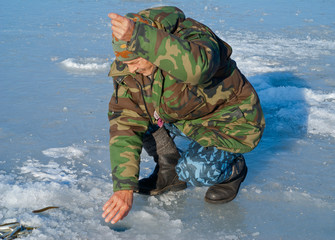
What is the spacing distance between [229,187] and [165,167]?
0.39 m

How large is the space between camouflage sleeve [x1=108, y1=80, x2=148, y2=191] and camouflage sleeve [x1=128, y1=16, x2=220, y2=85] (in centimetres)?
52

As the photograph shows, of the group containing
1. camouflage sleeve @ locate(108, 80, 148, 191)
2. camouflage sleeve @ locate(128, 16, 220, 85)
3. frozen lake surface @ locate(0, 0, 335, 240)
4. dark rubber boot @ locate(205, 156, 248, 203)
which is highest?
camouflage sleeve @ locate(128, 16, 220, 85)

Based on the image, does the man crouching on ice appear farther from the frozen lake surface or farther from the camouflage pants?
the frozen lake surface

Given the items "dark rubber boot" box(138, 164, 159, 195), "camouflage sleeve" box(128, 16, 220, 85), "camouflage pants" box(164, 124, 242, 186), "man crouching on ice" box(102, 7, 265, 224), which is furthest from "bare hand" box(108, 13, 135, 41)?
"dark rubber boot" box(138, 164, 159, 195)

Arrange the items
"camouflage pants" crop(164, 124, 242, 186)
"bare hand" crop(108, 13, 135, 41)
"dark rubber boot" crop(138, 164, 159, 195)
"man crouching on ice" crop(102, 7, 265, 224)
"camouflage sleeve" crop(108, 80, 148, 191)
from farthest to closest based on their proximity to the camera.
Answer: "dark rubber boot" crop(138, 164, 159, 195) < "camouflage pants" crop(164, 124, 242, 186) < "camouflage sleeve" crop(108, 80, 148, 191) < "man crouching on ice" crop(102, 7, 265, 224) < "bare hand" crop(108, 13, 135, 41)

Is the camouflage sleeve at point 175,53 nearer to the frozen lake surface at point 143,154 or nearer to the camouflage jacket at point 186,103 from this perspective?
the camouflage jacket at point 186,103

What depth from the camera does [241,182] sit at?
2543mm

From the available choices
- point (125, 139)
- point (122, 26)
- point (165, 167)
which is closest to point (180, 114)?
point (125, 139)

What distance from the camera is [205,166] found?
2.30 m

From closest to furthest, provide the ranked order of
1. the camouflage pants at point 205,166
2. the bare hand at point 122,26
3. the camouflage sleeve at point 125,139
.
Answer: the bare hand at point 122,26
the camouflage sleeve at point 125,139
the camouflage pants at point 205,166

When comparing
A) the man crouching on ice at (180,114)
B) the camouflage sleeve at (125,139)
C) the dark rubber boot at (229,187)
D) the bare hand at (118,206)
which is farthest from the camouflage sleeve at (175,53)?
the dark rubber boot at (229,187)

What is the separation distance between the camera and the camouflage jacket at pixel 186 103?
1983mm

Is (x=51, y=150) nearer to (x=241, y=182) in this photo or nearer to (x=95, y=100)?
(x=95, y=100)

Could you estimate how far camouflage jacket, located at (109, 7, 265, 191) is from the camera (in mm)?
1983
